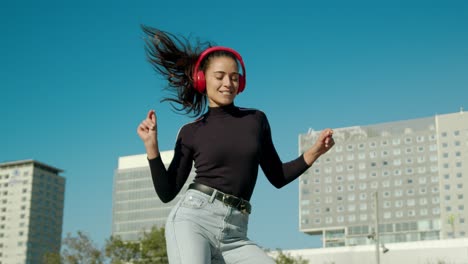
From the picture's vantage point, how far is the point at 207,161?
5.06m

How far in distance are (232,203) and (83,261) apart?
5126 centimetres

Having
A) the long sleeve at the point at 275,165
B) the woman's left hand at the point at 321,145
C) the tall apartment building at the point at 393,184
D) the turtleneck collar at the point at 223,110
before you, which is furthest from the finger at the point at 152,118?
the tall apartment building at the point at 393,184

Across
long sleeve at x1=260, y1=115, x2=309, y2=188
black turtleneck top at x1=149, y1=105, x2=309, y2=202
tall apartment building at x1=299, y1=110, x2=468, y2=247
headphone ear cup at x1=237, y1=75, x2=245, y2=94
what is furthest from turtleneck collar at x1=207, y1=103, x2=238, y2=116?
tall apartment building at x1=299, y1=110, x2=468, y2=247

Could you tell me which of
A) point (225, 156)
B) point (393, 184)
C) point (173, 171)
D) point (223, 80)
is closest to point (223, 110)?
point (223, 80)

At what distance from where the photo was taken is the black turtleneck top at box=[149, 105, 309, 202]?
5.02 meters

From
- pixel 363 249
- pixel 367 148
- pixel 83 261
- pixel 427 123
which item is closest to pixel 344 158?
pixel 367 148

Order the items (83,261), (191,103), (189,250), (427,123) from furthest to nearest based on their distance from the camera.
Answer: (427,123)
(83,261)
(191,103)
(189,250)

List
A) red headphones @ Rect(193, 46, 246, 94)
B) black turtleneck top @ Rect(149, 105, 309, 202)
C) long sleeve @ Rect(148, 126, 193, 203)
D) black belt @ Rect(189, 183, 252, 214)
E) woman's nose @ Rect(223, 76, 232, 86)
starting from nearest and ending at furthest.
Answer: black belt @ Rect(189, 183, 252, 214) < black turtleneck top @ Rect(149, 105, 309, 202) < long sleeve @ Rect(148, 126, 193, 203) < woman's nose @ Rect(223, 76, 232, 86) < red headphones @ Rect(193, 46, 246, 94)

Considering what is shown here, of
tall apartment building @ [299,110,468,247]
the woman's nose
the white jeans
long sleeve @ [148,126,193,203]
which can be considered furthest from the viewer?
tall apartment building @ [299,110,468,247]

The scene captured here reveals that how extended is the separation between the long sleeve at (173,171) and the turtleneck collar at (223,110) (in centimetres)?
30

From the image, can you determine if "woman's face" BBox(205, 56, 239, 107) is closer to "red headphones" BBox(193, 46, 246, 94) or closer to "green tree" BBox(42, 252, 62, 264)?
"red headphones" BBox(193, 46, 246, 94)

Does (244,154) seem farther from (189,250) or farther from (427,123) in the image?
(427,123)

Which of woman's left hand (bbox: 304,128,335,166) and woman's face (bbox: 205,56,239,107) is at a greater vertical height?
woman's face (bbox: 205,56,239,107)

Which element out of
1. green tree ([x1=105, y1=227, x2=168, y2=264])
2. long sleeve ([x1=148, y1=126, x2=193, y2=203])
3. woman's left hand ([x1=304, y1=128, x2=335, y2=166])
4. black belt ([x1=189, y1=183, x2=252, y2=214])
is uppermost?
green tree ([x1=105, y1=227, x2=168, y2=264])
